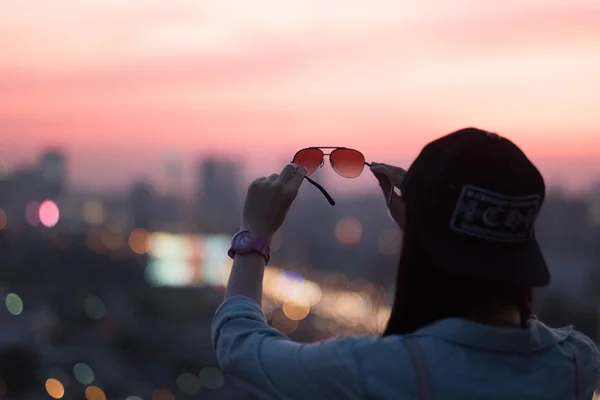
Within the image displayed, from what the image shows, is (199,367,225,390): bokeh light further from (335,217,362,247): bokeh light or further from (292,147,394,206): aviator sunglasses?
(335,217,362,247): bokeh light

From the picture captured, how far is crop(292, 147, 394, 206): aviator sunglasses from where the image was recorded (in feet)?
3.40

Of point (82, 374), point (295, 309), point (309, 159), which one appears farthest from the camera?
point (295, 309)

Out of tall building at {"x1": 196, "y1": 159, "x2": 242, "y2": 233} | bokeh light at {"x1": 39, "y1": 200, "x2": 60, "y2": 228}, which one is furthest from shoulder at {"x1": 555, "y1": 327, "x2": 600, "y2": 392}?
tall building at {"x1": 196, "y1": 159, "x2": 242, "y2": 233}

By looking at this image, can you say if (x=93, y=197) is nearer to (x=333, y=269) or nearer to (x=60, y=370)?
(x=333, y=269)

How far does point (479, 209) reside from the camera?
77 centimetres

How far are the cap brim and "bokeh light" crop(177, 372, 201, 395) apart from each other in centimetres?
1276

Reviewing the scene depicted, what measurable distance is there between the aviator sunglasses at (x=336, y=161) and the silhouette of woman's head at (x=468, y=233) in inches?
9.3

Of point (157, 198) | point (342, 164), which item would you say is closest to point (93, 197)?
point (157, 198)

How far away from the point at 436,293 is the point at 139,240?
35493 mm

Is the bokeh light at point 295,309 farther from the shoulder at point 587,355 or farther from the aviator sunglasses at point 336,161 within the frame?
the shoulder at point 587,355

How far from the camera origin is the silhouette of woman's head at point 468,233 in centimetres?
77

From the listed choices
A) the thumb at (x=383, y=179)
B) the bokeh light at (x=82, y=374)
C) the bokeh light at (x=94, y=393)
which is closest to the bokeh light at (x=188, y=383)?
the bokeh light at (x=94, y=393)

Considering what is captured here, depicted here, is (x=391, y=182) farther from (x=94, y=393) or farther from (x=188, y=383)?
(x=188, y=383)

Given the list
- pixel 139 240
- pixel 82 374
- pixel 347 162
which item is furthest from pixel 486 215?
pixel 139 240
